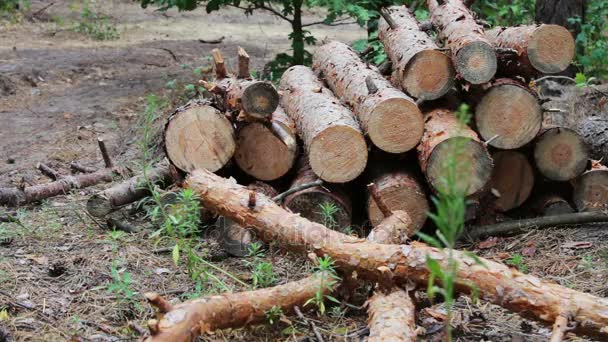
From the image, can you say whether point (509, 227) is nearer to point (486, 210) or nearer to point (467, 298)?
point (486, 210)

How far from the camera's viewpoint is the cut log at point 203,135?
4.90 m

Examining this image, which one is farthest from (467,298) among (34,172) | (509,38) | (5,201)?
(34,172)

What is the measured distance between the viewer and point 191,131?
4.90 meters

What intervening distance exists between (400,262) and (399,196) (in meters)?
1.17

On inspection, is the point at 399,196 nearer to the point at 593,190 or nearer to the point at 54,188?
the point at 593,190

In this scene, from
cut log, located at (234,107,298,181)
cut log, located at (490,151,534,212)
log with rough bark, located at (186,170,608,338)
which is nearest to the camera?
log with rough bark, located at (186,170,608,338)

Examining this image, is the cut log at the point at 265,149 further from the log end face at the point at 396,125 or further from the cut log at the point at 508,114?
the cut log at the point at 508,114

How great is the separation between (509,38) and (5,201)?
3.95 metres

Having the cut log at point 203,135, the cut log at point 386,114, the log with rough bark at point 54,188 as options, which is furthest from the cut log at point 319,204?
the log with rough bark at point 54,188

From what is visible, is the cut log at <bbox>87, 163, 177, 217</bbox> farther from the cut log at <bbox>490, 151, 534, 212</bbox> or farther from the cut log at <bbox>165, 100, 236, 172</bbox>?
the cut log at <bbox>490, 151, 534, 212</bbox>

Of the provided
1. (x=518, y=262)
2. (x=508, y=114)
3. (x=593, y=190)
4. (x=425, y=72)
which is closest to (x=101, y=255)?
(x=425, y=72)

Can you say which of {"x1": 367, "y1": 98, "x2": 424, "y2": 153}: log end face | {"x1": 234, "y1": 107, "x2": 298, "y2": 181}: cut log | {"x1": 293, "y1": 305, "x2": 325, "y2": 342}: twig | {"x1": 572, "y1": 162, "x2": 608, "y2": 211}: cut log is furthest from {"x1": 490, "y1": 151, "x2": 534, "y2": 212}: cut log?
{"x1": 293, "y1": 305, "x2": 325, "y2": 342}: twig

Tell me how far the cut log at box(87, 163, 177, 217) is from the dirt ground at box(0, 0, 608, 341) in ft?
0.43

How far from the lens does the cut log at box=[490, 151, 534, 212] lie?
5.08m
